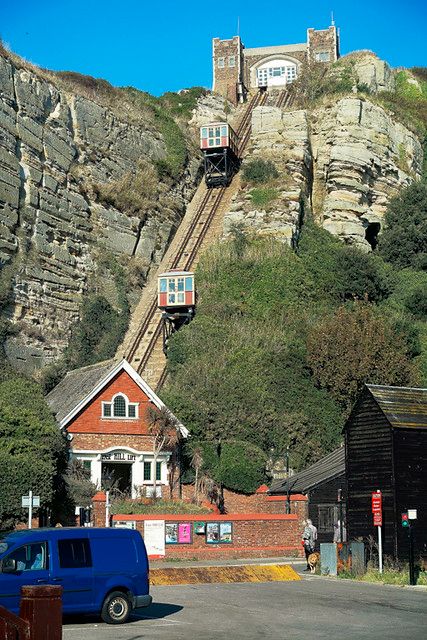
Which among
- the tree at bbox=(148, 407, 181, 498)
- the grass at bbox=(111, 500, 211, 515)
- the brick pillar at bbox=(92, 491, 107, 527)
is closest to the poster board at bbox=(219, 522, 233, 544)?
the grass at bbox=(111, 500, 211, 515)

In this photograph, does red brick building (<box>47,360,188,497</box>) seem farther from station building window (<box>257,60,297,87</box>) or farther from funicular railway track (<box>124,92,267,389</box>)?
station building window (<box>257,60,297,87</box>)

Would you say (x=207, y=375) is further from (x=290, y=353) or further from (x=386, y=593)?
(x=386, y=593)

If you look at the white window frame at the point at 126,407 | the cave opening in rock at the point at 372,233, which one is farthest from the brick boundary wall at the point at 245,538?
the cave opening in rock at the point at 372,233

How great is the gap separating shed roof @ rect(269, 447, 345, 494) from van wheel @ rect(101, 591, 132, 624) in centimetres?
1934

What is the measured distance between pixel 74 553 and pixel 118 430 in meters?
24.3

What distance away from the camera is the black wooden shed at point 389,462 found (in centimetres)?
2969

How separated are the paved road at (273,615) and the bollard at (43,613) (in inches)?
278

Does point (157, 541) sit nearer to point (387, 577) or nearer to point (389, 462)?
point (389, 462)

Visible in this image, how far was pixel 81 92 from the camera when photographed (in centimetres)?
6544

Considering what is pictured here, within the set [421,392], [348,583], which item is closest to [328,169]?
[421,392]

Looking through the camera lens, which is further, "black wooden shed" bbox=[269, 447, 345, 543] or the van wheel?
"black wooden shed" bbox=[269, 447, 345, 543]

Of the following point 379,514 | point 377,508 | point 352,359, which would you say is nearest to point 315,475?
point 352,359

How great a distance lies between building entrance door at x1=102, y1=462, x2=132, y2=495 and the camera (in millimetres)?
42062

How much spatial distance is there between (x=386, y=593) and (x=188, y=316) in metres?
33.5
